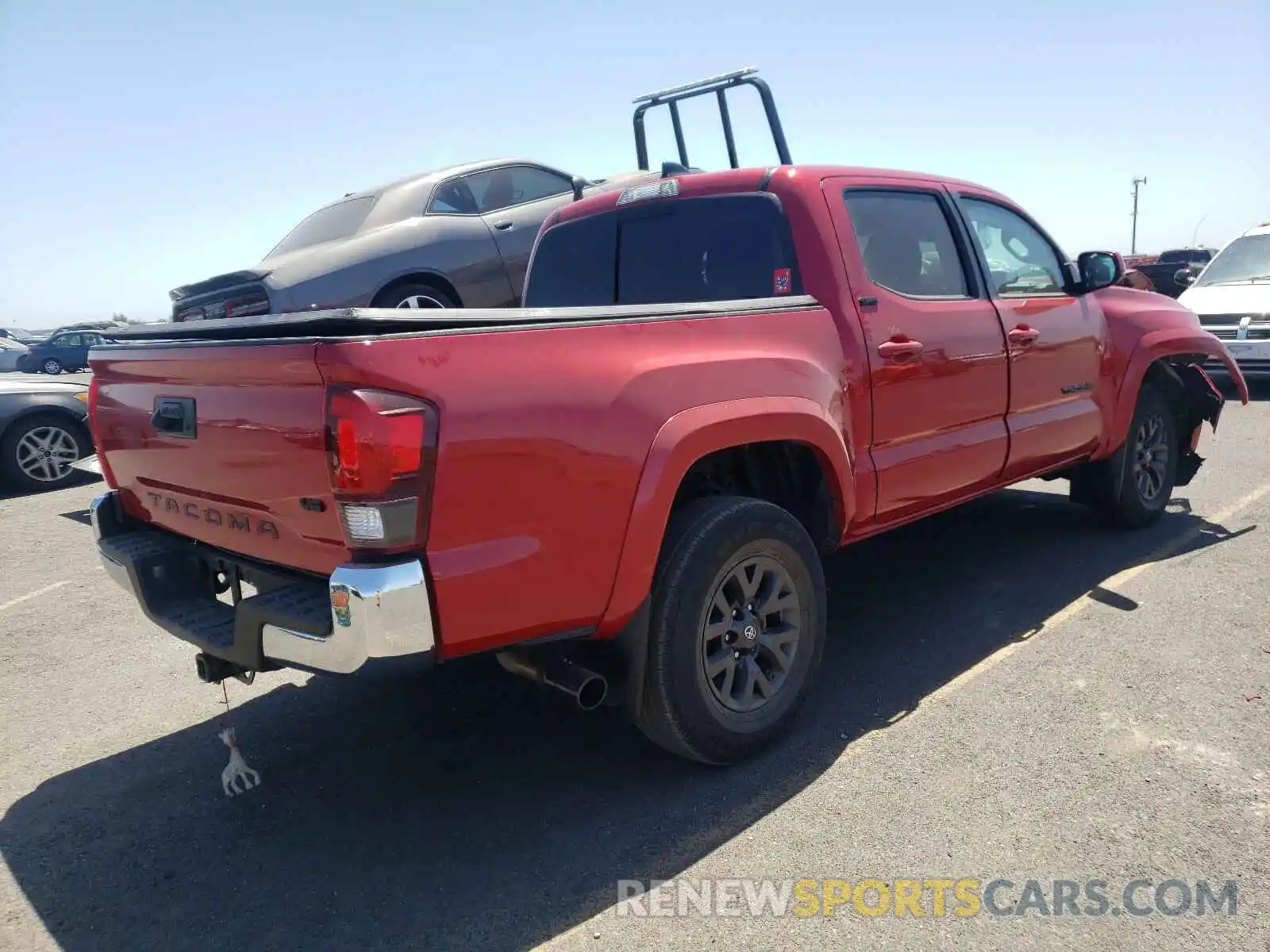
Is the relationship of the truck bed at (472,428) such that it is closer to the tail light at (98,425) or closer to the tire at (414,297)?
the tail light at (98,425)

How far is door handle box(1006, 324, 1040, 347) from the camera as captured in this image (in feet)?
14.4

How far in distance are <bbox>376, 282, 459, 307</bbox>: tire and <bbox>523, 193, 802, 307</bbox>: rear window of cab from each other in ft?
9.88

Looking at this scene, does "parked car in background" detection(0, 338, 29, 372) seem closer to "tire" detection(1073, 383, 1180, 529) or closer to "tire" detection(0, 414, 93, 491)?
"tire" detection(0, 414, 93, 491)

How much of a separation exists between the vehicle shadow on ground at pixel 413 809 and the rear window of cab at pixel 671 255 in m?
1.66

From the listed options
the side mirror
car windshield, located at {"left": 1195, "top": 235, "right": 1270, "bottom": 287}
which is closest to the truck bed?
the side mirror

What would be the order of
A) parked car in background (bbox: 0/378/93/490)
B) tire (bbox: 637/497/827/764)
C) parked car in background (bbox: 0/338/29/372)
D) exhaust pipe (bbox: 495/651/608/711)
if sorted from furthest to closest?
parked car in background (bbox: 0/338/29/372) < parked car in background (bbox: 0/378/93/490) < tire (bbox: 637/497/827/764) < exhaust pipe (bbox: 495/651/608/711)

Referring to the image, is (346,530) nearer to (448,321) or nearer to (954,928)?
(448,321)

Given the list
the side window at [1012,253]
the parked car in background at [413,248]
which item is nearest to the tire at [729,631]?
the side window at [1012,253]

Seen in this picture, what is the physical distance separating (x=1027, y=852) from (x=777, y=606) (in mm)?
1061

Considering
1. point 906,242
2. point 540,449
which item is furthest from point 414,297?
point 540,449

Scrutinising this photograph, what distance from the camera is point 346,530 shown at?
2.37 metres

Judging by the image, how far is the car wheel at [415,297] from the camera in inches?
289

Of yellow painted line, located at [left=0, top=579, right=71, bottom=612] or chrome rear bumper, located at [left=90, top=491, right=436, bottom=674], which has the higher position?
chrome rear bumper, located at [left=90, top=491, right=436, bottom=674]

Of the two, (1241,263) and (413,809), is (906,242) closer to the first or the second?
(413,809)
